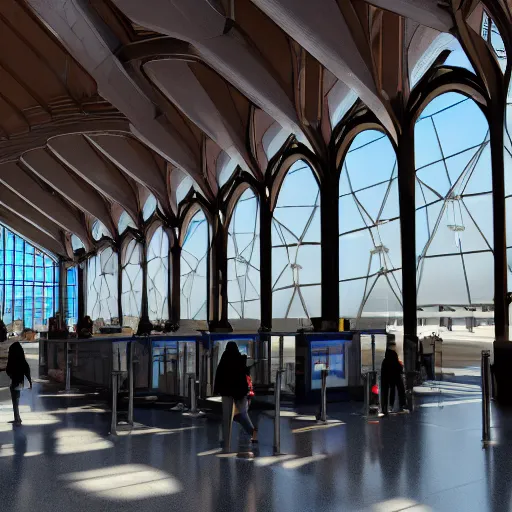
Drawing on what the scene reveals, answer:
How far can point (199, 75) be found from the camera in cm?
2431

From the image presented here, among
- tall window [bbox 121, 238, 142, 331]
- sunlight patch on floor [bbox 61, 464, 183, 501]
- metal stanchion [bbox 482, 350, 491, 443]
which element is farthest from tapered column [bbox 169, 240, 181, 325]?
sunlight patch on floor [bbox 61, 464, 183, 501]

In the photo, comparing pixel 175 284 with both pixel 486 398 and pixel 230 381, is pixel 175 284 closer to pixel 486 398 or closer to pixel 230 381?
pixel 230 381

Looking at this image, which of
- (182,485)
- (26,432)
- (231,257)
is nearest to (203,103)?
(231,257)

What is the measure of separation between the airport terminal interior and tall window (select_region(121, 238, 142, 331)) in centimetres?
1032

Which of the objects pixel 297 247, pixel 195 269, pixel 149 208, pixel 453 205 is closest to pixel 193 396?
pixel 453 205

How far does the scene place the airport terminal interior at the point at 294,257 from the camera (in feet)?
25.7

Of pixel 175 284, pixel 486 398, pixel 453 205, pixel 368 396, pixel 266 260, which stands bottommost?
pixel 368 396

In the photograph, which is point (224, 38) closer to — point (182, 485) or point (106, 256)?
point (182, 485)

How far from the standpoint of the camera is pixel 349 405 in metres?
13.7

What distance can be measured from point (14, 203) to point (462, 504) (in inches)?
1793

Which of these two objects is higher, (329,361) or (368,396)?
(329,361)

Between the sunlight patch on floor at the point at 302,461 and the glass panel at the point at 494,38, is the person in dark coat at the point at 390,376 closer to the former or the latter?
the sunlight patch on floor at the point at 302,461

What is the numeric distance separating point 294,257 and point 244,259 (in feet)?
14.2

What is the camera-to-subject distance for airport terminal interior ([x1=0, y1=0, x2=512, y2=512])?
7.84 meters
